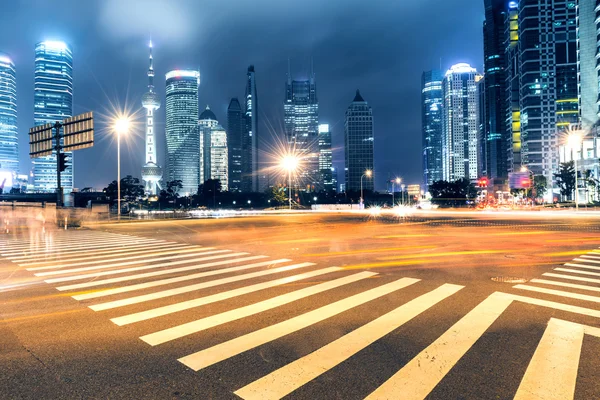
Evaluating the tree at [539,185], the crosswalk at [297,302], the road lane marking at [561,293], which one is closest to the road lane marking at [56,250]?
the crosswalk at [297,302]

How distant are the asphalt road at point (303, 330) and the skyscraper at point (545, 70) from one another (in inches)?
6442

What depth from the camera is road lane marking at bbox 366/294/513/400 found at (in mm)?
3582

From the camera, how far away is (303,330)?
17.1ft

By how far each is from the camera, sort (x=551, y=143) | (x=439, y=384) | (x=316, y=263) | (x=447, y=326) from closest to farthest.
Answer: (x=439, y=384) < (x=447, y=326) < (x=316, y=263) < (x=551, y=143)

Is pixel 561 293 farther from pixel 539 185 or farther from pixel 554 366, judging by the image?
pixel 539 185

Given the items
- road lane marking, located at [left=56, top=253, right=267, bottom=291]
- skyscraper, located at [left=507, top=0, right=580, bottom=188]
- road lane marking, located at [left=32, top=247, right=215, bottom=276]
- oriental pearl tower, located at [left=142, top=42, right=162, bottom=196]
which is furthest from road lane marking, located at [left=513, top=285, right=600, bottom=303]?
oriental pearl tower, located at [left=142, top=42, right=162, bottom=196]

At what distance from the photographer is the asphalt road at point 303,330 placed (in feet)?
12.3

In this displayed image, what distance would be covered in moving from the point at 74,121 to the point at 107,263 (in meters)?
24.8

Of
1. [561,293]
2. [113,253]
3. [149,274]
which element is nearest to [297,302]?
[149,274]

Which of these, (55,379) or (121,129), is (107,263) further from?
(121,129)

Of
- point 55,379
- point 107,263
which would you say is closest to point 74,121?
point 107,263

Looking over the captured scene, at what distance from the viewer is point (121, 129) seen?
1350 inches

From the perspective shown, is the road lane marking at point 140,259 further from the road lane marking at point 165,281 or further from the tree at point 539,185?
the tree at point 539,185

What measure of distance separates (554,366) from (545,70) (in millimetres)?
181075
